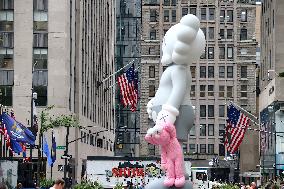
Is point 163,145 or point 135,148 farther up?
point 163,145

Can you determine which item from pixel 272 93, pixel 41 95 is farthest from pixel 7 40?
pixel 272 93

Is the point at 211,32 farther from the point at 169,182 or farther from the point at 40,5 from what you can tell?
the point at 169,182

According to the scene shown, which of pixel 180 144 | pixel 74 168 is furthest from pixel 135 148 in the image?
pixel 180 144

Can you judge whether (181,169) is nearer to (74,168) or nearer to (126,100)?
(126,100)

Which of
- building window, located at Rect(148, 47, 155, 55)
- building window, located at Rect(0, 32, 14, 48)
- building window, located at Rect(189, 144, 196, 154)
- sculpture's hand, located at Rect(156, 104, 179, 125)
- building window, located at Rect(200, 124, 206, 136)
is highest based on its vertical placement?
building window, located at Rect(148, 47, 155, 55)

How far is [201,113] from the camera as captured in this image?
132 m

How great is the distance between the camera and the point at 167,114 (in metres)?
18.5

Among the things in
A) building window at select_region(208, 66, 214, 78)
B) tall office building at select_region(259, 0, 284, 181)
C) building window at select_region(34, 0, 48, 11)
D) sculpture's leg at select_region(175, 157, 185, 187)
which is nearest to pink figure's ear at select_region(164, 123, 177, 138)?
sculpture's leg at select_region(175, 157, 185, 187)

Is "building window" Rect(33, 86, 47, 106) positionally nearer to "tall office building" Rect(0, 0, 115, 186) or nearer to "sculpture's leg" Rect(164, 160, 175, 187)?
"tall office building" Rect(0, 0, 115, 186)

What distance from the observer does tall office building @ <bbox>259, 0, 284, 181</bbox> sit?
76.9 m

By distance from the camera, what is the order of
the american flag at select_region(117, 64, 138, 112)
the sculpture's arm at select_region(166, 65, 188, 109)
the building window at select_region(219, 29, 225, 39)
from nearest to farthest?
the sculpture's arm at select_region(166, 65, 188, 109) < the american flag at select_region(117, 64, 138, 112) < the building window at select_region(219, 29, 225, 39)

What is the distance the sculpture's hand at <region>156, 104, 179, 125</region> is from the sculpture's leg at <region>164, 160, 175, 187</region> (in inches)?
35.3

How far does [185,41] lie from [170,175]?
296 centimetres

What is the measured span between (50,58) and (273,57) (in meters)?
26.0
